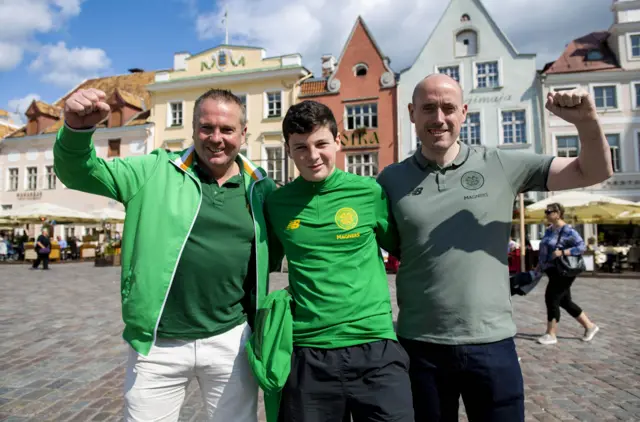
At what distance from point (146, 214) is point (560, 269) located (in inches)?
224

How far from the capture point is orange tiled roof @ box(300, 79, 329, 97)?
24756mm

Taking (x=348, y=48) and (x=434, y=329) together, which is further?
(x=348, y=48)

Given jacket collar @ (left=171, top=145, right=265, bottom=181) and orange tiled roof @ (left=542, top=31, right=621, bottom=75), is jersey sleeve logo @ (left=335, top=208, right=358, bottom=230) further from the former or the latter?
orange tiled roof @ (left=542, top=31, right=621, bottom=75)

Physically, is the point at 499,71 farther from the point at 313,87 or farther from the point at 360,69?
the point at 313,87

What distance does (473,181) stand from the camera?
2.15m

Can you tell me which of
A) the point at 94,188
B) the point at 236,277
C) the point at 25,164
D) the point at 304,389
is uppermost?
the point at 25,164

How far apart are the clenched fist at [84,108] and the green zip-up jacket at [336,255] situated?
848 millimetres

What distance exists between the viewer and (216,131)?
212 centimetres

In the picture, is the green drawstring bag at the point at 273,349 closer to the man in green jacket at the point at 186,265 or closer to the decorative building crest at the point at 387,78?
the man in green jacket at the point at 186,265

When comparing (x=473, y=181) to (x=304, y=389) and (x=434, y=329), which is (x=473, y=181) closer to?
(x=434, y=329)

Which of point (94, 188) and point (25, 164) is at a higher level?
point (25, 164)

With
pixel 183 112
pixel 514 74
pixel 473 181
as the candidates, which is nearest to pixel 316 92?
pixel 183 112

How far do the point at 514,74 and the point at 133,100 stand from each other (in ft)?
76.2

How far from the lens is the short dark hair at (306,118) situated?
201 centimetres
